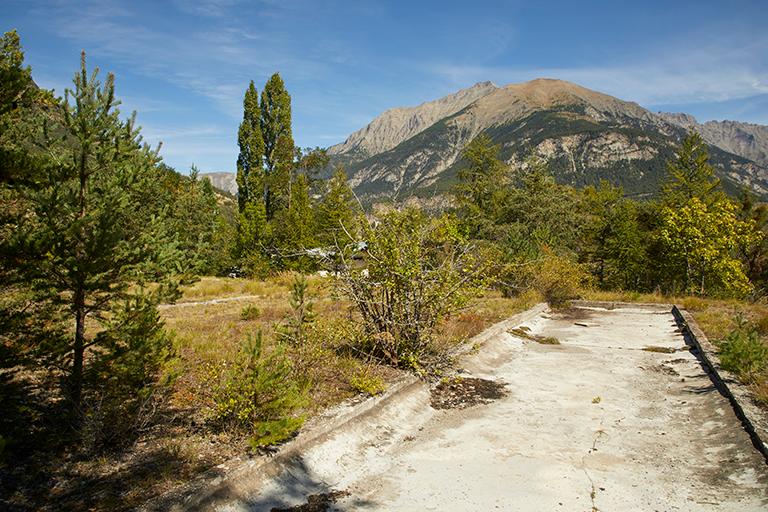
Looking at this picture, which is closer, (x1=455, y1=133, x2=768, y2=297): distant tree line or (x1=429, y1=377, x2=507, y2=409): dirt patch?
(x1=429, y1=377, x2=507, y2=409): dirt patch

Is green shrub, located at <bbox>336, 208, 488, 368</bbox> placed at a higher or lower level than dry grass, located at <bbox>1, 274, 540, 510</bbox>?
higher

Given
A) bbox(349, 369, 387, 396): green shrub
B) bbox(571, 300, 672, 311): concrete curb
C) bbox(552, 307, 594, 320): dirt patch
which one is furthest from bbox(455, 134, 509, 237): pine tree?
bbox(349, 369, 387, 396): green shrub

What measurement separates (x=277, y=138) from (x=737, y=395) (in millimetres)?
36335

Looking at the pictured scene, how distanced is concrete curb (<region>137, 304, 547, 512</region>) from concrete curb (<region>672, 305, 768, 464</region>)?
387 cm

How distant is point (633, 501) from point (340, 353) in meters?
4.85

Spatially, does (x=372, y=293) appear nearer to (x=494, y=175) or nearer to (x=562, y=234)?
(x=562, y=234)

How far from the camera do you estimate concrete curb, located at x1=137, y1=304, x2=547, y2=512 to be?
11.3 ft

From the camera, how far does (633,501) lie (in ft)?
12.9

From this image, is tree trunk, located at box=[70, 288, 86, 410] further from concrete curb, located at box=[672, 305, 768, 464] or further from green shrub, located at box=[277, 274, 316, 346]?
concrete curb, located at box=[672, 305, 768, 464]

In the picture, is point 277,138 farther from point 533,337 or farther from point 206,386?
point 206,386

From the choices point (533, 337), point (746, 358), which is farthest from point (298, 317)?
point (533, 337)

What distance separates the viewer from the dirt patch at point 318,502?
3795mm

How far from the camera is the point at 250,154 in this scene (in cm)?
3694

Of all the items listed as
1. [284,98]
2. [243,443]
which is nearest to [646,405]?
[243,443]
